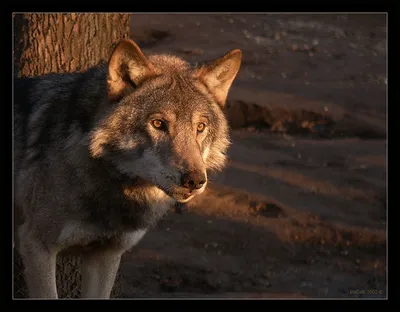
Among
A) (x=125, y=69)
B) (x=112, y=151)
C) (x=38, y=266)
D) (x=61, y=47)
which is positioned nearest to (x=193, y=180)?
(x=112, y=151)

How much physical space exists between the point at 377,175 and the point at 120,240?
621cm

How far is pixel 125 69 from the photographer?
501cm

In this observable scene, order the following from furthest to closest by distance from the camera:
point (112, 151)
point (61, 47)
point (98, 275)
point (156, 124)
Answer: point (61, 47) → point (98, 275) → point (112, 151) → point (156, 124)

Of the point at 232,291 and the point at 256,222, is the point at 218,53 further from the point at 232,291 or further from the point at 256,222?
the point at 232,291

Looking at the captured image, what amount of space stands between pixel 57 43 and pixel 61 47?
51 millimetres

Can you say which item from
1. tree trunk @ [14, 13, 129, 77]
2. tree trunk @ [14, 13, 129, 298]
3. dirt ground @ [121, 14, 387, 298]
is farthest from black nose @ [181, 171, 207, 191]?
dirt ground @ [121, 14, 387, 298]

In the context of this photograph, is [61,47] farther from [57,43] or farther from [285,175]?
[285,175]

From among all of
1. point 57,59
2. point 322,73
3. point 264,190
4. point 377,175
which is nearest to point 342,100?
point 322,73

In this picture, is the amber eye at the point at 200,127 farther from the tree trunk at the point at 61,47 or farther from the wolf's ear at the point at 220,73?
the tree trunk at the point at 61,47

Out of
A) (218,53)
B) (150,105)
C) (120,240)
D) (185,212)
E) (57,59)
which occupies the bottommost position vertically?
(185,212)

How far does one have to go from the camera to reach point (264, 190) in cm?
1022

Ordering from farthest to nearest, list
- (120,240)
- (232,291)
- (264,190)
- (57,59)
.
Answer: (264,190), (232,291), (57,59), (120,240)

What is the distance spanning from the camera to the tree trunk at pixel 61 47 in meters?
6.47

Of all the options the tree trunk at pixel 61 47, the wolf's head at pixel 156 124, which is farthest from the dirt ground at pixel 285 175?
the wolf's head at pixel 156 124
